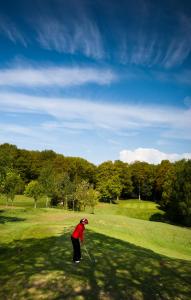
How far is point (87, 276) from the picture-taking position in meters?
15.1

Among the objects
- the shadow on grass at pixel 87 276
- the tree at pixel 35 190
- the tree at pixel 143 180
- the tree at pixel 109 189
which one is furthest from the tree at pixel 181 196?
the shadow on grass at pixel 87 276

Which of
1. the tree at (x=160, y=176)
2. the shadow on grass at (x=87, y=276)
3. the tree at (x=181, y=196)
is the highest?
the tree at (x=160, y=176)

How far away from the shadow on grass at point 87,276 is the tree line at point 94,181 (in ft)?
91.6

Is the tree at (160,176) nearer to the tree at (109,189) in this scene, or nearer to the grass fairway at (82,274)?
the tree at (109,189)

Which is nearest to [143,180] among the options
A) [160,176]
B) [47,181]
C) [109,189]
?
[160,176]

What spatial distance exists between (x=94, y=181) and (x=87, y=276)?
10674 cm

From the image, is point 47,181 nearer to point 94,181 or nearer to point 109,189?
point 109,189

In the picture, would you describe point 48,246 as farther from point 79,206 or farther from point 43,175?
point 79,206

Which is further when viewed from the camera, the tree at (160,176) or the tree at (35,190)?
the tree at (160,176)

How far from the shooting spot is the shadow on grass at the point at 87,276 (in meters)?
13.2

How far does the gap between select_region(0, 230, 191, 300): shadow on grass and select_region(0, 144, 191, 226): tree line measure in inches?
1099

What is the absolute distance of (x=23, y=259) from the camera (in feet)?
61.2

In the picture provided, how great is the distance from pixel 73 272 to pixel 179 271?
7.04 m

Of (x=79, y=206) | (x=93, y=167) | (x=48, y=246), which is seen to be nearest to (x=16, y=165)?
(x=93, y=167)
